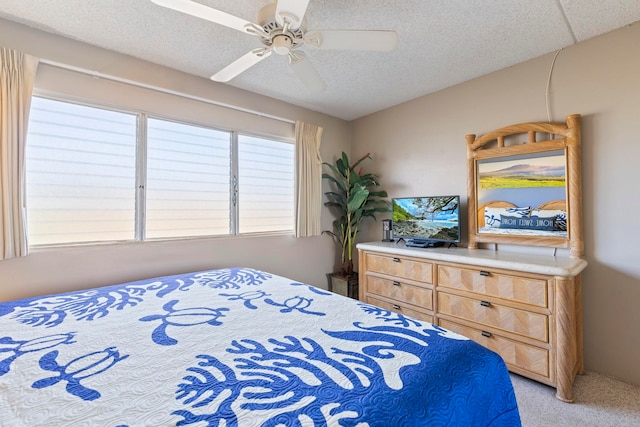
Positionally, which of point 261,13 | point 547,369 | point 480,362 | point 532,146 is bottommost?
point 547,369

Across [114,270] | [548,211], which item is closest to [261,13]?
[114,270]

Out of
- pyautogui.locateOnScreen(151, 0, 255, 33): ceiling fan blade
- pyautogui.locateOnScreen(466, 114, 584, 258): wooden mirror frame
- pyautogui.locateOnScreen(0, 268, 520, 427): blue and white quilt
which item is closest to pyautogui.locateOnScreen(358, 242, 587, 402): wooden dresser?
pyautogui.locateOnScreen(466, 114, 584, 258): wooden mirror frame

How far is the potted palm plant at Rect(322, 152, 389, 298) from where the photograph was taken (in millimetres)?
3523

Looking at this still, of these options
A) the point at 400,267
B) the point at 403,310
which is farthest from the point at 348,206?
the point at 403,310

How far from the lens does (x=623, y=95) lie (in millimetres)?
2014

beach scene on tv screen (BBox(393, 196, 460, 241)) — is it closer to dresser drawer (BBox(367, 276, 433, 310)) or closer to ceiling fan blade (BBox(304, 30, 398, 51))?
dresser drawer (BBox(367, 276, 433, 310))

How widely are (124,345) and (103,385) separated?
30 centimetres

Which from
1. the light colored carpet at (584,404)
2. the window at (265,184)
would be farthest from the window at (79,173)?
the light colored carpet at (584,404)

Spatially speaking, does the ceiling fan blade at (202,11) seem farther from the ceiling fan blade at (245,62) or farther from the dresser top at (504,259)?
the dresser top at (504,259)

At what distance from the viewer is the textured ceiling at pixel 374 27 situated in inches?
69.2

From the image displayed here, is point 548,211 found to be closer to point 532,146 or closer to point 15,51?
point 532,146

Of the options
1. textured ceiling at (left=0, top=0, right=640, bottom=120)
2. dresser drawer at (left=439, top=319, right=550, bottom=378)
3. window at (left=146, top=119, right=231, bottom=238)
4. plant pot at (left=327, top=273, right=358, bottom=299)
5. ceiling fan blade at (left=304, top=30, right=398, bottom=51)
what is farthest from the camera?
plant pot at (left=327, top=273, right=358, bottom=299)

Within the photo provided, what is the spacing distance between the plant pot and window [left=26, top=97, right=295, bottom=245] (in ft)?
3.45

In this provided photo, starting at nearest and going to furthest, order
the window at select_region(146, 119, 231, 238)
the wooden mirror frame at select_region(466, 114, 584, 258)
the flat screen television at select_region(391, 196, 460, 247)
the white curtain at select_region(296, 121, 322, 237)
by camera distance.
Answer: the wooden mirror frame at select_region(466, 114, 584, 258) < the window at select_region(146, 119, 231, 238) < the flat screen television at select_region(391, 196, 460, 247) < the white curtain at select_region(296, 121, 322, 237)
